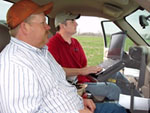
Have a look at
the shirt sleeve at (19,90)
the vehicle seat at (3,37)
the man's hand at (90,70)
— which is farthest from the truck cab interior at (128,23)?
the shirt sleeve at (19,90)

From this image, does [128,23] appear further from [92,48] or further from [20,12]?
[20,12]

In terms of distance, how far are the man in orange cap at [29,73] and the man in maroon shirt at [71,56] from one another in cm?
58

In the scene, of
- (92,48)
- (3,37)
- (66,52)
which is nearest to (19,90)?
(3,37)

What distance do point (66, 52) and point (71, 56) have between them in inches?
3.3

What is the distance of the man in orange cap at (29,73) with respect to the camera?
1128 mm

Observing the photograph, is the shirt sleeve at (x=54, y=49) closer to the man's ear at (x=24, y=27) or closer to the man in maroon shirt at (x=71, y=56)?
the man in maroon shirt at (x=71, y=56)

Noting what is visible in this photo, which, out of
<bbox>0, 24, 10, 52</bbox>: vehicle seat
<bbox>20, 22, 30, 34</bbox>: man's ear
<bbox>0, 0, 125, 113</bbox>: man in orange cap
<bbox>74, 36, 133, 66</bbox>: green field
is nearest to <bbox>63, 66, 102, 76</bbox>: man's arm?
<bbox>0, 0, 125, 113</bbox>: man in orange cap

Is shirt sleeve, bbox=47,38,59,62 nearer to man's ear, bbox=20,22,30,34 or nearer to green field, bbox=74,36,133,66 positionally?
green field, bbox=74,36,133,66

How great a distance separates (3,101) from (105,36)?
2.61m

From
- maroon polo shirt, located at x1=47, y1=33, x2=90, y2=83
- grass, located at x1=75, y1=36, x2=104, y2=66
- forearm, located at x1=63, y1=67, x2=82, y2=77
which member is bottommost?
grass, located at x1=75, y1=36, x2=104, y2=66

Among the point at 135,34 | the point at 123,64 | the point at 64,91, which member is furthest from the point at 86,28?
the point at 64,91

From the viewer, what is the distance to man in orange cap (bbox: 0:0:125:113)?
113 cm

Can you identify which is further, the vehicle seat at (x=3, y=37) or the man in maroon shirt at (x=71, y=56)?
the man in maroon shirt at (x=71, y=56)

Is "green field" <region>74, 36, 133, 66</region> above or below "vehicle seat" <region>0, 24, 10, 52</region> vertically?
below
